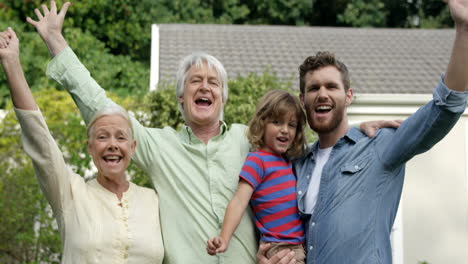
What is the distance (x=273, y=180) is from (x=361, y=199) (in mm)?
579

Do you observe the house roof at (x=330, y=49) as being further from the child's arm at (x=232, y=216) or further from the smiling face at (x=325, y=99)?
the child's arm at (x=232, y=216)

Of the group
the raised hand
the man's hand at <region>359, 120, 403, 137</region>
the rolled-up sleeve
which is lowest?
the man's hand at <region>359, 120, 403, 137</region>

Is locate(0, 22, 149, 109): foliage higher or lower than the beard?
lower

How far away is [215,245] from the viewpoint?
10.0ft

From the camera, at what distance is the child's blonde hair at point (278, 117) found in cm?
350

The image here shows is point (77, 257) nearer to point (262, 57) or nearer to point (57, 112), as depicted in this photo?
point (57, 112)

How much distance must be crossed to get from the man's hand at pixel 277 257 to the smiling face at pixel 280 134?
57 cm

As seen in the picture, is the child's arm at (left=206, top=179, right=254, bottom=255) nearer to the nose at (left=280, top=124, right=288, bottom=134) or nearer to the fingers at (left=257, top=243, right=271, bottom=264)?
the fingers at (left=257, top=243, right=271, bottom=264)

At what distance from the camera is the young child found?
3.27 metres

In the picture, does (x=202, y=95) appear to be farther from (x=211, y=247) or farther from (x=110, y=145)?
(x=211, y=247)

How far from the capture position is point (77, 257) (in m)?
2.96

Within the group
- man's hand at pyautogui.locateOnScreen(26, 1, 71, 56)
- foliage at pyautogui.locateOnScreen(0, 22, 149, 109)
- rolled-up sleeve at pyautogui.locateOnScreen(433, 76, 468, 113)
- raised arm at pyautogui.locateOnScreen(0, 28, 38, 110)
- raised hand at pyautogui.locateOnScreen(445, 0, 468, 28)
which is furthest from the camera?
foliage at pyautogui.locateOnScreen(0, 22, 149, 109)

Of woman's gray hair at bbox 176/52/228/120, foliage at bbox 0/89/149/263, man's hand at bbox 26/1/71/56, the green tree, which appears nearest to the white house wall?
the green tree

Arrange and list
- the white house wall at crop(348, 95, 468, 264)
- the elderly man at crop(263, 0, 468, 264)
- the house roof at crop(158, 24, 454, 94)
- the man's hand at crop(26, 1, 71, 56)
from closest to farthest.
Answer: the elderly man at crop(263, 0, 468, 264)
the man's hand at crop(26, 1, 71, 56)
the white house wall at crop(348, 95, 468, 264)
the house roof at crop(158, 24, 454, 94)
